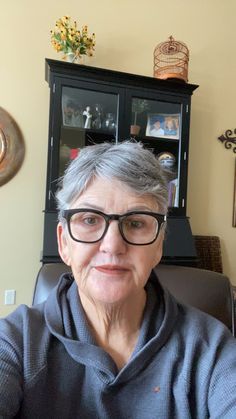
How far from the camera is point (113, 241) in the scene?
67 centimetres

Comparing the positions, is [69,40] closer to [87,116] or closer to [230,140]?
[87,116]

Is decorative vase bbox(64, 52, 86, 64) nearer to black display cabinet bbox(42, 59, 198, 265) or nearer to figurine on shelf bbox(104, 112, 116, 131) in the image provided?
black display cabinet bbox(42, 59, 198, 265)

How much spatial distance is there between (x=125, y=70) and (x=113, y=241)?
7.21ft

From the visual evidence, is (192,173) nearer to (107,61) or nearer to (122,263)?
(107,61)

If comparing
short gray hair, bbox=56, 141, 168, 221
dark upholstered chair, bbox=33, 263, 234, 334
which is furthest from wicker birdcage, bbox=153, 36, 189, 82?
short gray hair, bbox=56, 141, 168, 221

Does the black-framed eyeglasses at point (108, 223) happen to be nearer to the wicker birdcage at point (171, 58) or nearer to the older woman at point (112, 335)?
the older woman at point (112, 335)

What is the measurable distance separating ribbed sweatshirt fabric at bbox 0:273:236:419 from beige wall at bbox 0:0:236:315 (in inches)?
66.2

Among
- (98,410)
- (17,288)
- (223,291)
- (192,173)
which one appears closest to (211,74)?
(192,173)

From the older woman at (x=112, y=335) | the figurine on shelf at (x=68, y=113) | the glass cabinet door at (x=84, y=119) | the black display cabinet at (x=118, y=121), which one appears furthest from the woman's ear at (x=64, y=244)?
the figurine on shelf at (x=68, y=113)

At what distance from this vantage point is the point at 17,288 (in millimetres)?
2316

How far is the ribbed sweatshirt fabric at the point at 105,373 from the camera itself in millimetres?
638

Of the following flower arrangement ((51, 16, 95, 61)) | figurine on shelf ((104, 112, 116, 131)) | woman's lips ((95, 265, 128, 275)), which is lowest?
woman's lips ((95, 265, 128, 275))

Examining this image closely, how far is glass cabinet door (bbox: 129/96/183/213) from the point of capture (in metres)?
2.30

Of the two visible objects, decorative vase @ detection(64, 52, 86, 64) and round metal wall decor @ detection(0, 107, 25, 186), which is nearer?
decorative vase @ detection(64, 52, 86, 64)
